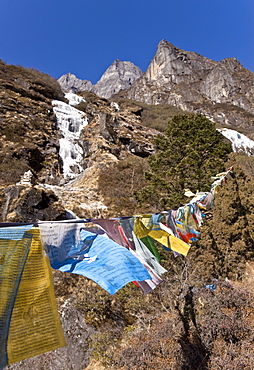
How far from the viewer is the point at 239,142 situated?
→ 152ft

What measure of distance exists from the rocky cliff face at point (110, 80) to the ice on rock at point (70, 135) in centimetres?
9754

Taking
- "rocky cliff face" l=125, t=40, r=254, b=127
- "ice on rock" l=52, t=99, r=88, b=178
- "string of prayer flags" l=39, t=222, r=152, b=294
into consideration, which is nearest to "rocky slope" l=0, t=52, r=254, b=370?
"string of prayer flags" l=39, t=222, r=152, b=294

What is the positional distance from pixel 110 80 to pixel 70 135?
380 feet

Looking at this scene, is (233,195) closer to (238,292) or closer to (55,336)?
(238,292)

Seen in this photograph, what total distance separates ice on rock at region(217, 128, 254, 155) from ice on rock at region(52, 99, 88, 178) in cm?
2737

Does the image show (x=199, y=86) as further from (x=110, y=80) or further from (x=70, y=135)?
(x=110, y=80)

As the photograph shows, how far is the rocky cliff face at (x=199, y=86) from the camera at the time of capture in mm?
65625

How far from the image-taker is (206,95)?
7300 cm

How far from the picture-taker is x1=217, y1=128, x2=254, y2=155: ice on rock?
44094mm

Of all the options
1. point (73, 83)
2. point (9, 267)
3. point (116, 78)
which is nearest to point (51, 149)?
point (9, 267)

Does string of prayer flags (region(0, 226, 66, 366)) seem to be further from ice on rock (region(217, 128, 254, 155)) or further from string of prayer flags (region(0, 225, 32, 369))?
ice on rock (region(217, 128, 254, 155))

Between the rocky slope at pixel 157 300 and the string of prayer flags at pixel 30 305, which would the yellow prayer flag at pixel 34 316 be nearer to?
the string of prayer flags at pixel 30 305

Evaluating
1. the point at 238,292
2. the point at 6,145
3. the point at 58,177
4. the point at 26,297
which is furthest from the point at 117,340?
the point at 6,145

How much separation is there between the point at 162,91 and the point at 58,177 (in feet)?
209
